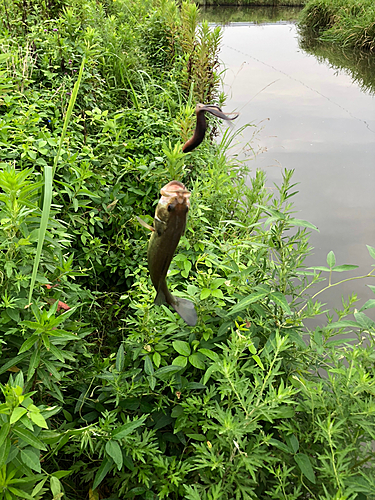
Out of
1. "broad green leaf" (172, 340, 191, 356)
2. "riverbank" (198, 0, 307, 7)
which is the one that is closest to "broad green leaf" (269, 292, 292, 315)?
"broad green leaf" (172, 340, 191, 356)

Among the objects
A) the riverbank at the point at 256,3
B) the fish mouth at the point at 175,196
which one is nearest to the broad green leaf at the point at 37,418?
the fish mouth at the point at 175,196

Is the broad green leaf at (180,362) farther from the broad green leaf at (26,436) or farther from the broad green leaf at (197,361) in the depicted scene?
the broad green leaf at (26,436)

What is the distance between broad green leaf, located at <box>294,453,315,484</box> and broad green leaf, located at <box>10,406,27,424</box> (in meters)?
0.98

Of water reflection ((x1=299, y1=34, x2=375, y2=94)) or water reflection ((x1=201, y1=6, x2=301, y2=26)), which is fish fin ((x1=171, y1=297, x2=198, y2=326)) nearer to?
water reflection ((x1=299, y1=34, x2=375, y2=94))

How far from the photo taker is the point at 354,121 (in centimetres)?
660

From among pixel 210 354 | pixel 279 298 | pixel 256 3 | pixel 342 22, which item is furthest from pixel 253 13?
pixel 210 354

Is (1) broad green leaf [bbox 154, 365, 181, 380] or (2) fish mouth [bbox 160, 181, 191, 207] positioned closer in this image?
(2) fish mouth [bbox 160, 181, 191, 207]

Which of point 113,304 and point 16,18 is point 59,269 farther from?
point 16,18

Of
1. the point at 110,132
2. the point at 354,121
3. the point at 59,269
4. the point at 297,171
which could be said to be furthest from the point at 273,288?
the point at 354,121

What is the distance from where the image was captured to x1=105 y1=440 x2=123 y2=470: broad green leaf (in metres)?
1.32

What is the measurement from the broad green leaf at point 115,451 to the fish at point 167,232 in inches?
21.7

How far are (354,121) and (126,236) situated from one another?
18.7 feet

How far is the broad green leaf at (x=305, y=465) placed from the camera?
1286mm

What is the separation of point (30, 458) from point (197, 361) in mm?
726
